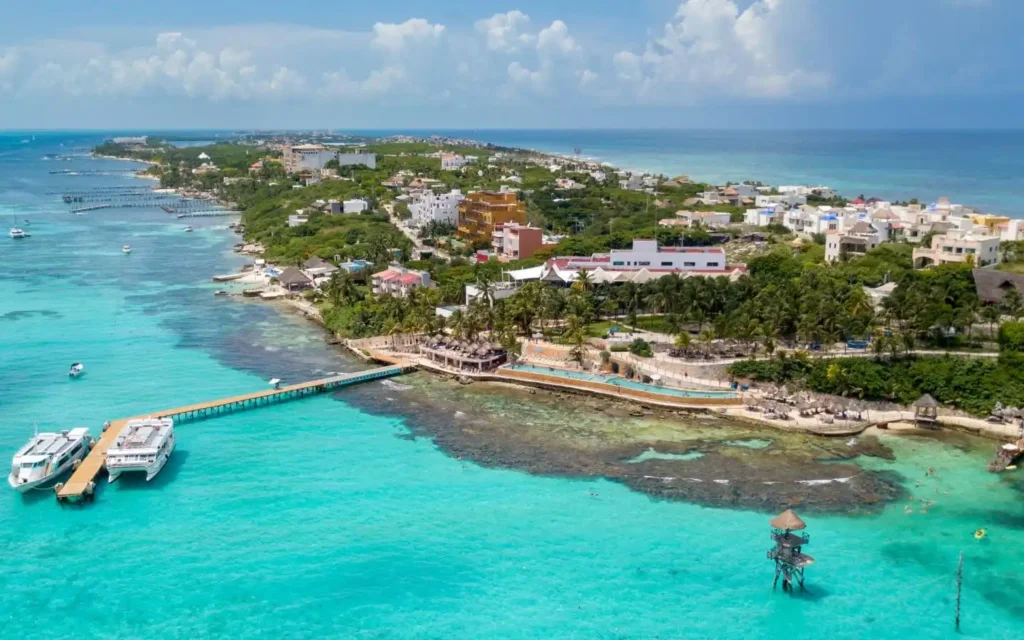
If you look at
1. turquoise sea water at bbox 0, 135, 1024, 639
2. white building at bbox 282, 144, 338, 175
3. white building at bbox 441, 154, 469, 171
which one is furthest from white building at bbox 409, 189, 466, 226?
white building at bbox 282, 144, 338, 175

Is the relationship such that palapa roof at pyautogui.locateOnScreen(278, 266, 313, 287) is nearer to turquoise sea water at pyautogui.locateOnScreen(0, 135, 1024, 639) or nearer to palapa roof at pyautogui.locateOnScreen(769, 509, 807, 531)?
turquoise sea water at pyautogui.locateOnScreen(0, 135, 1024, 639)

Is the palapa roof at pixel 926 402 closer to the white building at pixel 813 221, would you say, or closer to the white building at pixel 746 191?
the white building at pixel 813 221

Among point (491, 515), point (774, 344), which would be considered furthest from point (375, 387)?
point (774, 344)

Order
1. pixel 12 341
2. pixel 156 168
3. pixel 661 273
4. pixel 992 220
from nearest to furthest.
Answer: pixel 12 341, pixel 661 273, pixel 992 220, pixel 156 168

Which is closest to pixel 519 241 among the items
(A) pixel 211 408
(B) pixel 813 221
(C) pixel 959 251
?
(B) pixel 813 221

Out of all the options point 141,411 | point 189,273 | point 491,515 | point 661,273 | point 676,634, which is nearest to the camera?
point 676,634

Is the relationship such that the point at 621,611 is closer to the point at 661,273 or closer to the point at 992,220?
the point at 661,273

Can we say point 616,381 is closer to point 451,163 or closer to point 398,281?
point 398,281

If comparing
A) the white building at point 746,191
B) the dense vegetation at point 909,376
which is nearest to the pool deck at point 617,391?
the dense vegetation at point 909,376
